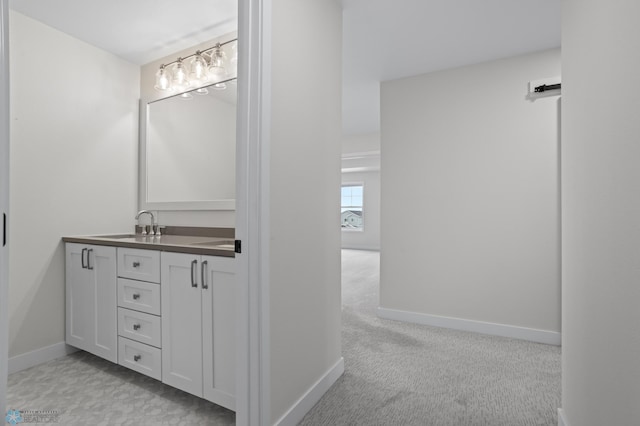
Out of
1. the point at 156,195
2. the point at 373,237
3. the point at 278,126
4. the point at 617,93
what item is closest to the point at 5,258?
the point at 278,126

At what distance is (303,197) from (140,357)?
53.7 inches

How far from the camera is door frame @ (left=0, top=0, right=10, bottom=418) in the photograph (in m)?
0.81

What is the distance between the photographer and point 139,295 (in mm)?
1875

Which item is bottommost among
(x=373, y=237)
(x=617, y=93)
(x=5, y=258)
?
(x=373, y=237)

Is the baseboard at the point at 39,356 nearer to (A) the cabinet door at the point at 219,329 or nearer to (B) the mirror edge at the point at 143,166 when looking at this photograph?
(B) the mirror edge at the point at 143,166

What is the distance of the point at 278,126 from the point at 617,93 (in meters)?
1.17

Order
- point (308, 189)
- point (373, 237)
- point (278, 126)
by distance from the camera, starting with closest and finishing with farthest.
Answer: point (278, 126)
point (308, 189)
point (373, 237)

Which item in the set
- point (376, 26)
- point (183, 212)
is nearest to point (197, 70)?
point (183, 212)

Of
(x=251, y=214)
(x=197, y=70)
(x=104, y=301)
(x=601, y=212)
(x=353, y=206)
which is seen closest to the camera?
(x=601, y=212)

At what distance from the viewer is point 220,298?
1.55 m

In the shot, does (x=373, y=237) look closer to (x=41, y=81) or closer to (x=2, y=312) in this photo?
(x=41, y=81)

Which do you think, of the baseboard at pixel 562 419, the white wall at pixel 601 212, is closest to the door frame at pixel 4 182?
the white wall at pixel 601 212

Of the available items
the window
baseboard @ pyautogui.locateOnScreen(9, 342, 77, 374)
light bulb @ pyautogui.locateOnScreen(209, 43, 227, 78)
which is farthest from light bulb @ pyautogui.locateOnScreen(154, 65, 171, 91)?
the window

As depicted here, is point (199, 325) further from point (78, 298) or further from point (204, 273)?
point (78, 298)
